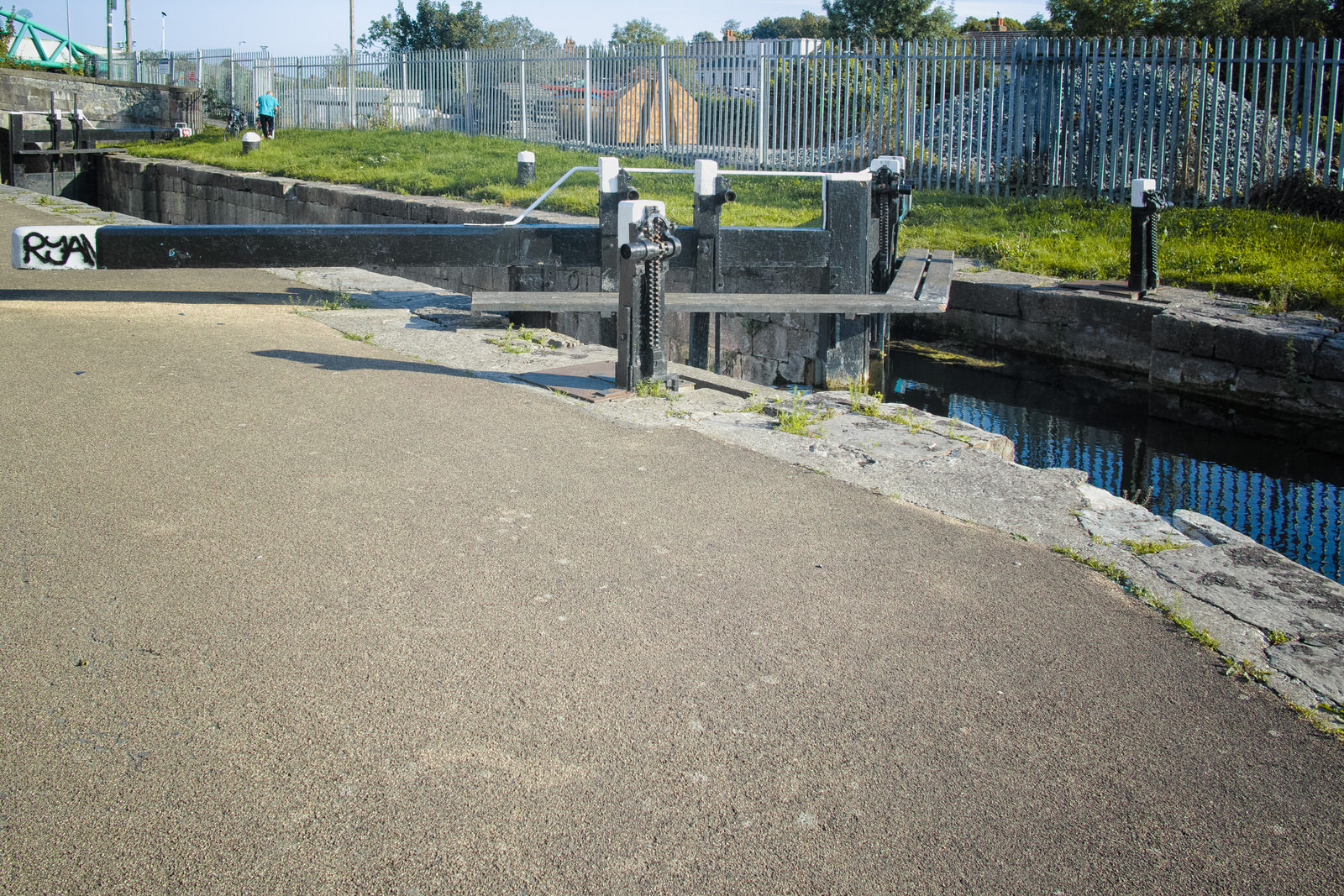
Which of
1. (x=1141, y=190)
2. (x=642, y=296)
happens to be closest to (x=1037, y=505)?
(x=642, y=296)

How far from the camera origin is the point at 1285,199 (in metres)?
13.7

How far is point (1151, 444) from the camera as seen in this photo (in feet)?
26.5

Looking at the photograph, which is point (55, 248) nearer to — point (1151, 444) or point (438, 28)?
point (1151, 444)

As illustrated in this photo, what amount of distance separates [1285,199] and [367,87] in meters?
22.6

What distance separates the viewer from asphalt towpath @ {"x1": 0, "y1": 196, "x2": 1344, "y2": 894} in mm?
2213

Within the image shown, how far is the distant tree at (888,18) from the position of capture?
144 ft

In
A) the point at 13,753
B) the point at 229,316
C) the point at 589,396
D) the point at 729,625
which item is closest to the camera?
the point at 13,753

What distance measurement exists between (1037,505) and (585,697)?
2.28 m

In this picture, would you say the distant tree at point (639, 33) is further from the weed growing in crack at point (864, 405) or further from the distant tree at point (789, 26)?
the weed growing in crack at point (864, 405)

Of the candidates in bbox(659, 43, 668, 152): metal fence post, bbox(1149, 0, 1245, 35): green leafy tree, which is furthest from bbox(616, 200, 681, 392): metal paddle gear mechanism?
bbox(1149, 0, 1245, 35): green leafy tree

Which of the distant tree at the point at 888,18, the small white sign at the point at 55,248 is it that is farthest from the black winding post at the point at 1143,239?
the distant tree at the point at 888,18

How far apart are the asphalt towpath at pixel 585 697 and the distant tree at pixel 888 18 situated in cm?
4326

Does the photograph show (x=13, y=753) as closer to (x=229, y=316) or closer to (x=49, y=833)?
(x=49, y=833)

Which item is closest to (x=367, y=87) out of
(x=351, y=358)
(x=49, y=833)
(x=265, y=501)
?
(x=351, y=358)
